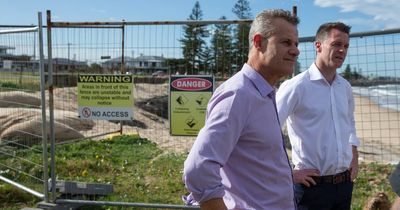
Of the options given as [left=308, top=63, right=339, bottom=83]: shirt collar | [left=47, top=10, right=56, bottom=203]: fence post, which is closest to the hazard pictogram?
[left=47, top=10, right=56, bottom=203]: fence post

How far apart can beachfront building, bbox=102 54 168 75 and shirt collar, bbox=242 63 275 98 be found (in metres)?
3.52

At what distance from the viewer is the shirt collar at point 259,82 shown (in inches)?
98.2

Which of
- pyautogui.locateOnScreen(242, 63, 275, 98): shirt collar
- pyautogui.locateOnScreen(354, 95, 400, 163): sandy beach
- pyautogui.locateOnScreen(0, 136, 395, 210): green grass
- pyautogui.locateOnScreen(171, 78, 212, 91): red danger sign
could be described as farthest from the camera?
pyautogui.locateOnScreen(354, 95, 400, 163): sandy beach

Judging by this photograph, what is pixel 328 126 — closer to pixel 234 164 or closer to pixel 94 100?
pixel 234 164

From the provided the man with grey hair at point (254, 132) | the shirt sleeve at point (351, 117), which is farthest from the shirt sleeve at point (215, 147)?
the shirt sleeve at point (351, 117)

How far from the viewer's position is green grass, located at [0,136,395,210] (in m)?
7.02

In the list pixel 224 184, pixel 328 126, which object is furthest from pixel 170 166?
pixel 224 184

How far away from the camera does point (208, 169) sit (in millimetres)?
2262

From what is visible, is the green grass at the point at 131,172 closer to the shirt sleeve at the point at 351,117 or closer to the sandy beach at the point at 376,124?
the sandy beach at the point at 376,124

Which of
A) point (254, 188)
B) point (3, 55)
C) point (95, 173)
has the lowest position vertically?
point (95, 173)

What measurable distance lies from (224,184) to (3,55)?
649 cm

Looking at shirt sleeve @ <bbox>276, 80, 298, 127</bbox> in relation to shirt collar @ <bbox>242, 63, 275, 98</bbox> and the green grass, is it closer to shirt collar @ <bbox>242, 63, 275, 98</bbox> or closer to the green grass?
shirt collar @ <bbox>242, 63, 275, 98</bbox>

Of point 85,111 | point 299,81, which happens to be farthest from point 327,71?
point 85,111

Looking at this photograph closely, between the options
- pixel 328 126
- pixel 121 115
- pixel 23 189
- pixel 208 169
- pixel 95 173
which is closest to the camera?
pixel 208 169
